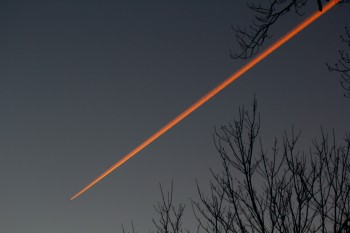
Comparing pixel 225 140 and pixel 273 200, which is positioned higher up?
pixel 225 140

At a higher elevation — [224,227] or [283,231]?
[224,227]

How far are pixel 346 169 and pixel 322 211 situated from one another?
81cm

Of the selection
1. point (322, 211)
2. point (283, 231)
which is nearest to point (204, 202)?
point (283, 231)

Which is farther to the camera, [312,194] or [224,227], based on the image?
[224,227]

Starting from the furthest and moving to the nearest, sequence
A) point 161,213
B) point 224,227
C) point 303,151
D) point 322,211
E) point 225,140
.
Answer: point 161,213
point 225,140
point 303,151
point 224,227
point 322,211

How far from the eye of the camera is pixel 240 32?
4719 mm

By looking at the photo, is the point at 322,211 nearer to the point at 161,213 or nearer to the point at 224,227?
the point at 224,227

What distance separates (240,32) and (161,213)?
11.9 feet

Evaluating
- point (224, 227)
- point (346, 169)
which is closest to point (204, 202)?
point (224, 227)

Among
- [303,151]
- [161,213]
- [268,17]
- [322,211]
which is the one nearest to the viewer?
[322,211]

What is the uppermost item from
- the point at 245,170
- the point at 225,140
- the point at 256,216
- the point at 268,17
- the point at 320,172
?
the point at 268,17

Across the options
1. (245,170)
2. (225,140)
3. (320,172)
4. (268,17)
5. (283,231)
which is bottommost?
(283,231)

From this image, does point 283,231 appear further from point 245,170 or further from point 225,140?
point 225,140

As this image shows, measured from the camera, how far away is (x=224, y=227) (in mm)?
4930
